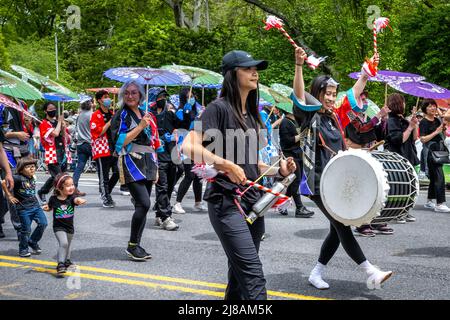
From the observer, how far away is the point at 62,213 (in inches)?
243

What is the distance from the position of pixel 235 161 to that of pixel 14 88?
3949mm

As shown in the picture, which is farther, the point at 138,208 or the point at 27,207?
the point at 27,207

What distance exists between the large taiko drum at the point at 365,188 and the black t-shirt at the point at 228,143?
109 cm

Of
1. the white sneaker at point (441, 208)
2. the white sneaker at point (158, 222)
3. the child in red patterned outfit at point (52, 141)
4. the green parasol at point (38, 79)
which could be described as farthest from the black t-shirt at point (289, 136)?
the child in red patterned outfit at point (52, 141)

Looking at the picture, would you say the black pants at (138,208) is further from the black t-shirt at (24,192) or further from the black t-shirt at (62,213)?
the black t-shirt at (24,192)

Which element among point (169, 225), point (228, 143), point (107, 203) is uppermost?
point (228, 143)

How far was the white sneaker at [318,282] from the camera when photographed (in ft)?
17.8

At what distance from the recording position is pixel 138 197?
21.6 ft

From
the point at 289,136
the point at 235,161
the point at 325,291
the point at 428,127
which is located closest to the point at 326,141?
the point at 325,291

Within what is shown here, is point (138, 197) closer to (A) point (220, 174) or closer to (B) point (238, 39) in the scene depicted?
(A) point (220, 174)

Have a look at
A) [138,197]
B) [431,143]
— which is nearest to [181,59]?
[431,143]

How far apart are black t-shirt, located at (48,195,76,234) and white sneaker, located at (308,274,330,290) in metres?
2.42

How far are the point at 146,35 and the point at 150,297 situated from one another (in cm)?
2018

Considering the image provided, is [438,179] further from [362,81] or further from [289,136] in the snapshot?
[362,81]
